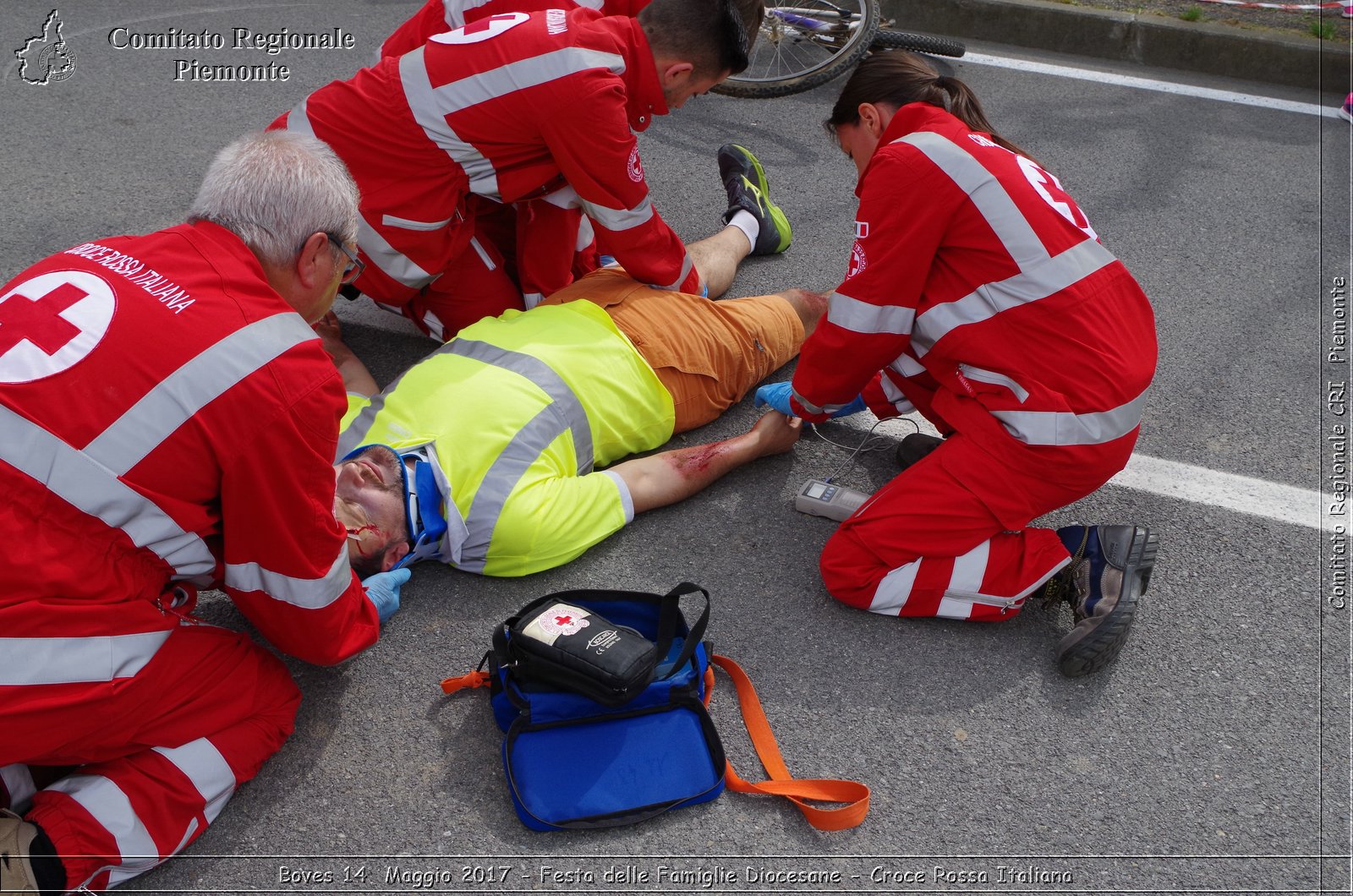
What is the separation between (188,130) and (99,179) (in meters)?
0.56

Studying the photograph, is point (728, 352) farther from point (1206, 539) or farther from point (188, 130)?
point (188, 130)

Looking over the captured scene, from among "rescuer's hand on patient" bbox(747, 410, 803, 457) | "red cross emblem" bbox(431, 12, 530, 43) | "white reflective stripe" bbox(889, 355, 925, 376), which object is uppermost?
"red cross emblem" bbox(431, 12, 530, 43)

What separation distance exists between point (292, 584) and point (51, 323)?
67 cm

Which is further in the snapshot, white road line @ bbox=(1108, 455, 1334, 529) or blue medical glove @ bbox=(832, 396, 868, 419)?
blue medical glove @ bbox=(832, 396, 868, 419)

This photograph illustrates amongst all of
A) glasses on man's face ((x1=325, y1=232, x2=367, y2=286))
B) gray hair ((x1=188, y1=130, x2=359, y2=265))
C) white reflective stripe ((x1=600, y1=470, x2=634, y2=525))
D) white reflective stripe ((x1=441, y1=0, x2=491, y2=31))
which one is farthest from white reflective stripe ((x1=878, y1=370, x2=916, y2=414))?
white reflective stripe ((x1=441, y1=0, x2=491, y2=31))

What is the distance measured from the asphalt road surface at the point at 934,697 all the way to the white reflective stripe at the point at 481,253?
0.41 m

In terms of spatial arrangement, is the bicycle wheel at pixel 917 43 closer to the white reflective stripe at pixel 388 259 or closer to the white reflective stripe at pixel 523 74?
the white reflective stripe at pixel 523 74

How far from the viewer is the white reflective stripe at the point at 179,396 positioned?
1.84 m

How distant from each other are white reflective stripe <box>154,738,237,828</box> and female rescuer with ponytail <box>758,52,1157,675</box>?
4.98ft

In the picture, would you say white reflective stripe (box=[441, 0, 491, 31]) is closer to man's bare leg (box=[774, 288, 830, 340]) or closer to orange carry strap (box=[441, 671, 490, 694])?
man's bare leg (box=[774, 288, 830, 340])

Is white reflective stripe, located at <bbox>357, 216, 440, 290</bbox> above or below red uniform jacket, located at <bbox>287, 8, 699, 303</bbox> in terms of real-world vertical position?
below

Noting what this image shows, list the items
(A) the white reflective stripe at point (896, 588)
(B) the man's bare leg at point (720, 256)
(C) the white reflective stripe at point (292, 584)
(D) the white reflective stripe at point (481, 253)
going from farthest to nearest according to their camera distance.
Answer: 1. (B) the man's bare leg at point (720, 256)
2. (D) the white reflective stripe at point (481, 253)
3. (A) the white reflective stripe at point (896, 588)
4. (C) the white reflective stripe at point (292, 584)

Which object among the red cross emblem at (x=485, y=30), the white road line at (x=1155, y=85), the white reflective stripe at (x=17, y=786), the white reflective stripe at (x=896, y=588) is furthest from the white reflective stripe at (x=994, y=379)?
the white road line at (x=1155, y=85)

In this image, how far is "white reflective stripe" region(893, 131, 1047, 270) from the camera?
8.33 ft
